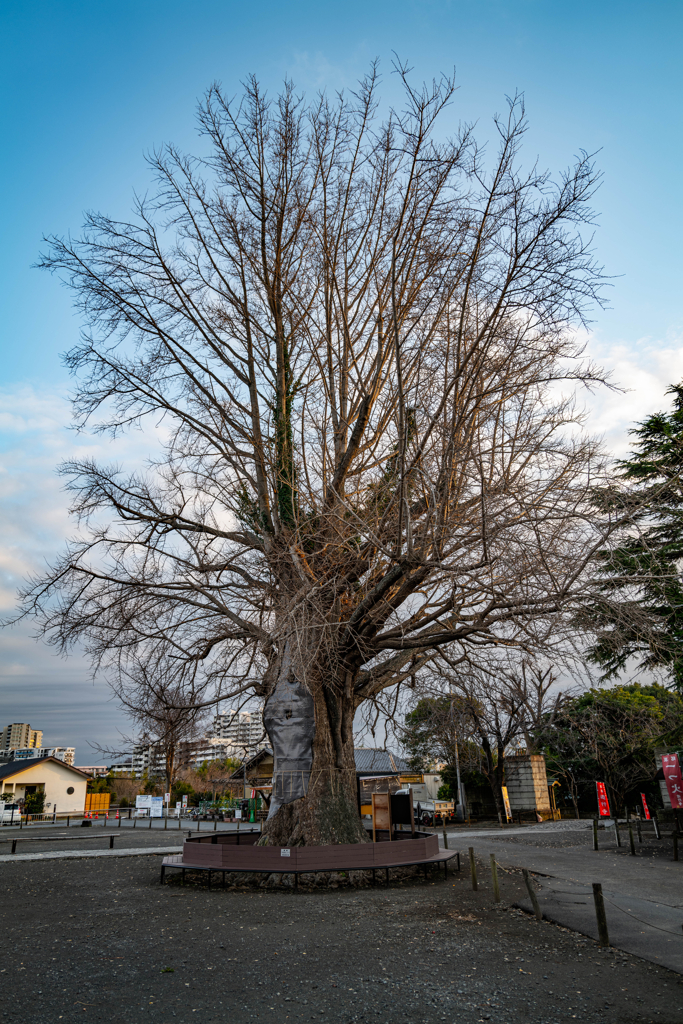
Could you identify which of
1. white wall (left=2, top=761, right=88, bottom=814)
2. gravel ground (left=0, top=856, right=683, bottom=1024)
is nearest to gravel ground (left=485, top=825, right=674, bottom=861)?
gravel ground (left=0, top=856, right=683, bottom=1024)

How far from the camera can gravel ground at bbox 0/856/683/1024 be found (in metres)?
4.88

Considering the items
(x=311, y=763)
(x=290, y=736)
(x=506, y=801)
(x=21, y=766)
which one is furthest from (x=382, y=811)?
(x=21, y=766)

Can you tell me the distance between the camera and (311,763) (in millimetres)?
12109

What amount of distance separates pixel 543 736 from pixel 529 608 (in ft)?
90.1

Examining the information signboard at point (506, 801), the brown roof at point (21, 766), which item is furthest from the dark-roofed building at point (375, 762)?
the brown roof at point (21, 766)

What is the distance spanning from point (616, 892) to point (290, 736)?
6061 millimetres

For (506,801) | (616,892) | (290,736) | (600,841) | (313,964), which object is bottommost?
(600,841)

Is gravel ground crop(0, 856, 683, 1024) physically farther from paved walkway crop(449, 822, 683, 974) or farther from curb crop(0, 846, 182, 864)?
curb crop(0, 846, 182, 864)

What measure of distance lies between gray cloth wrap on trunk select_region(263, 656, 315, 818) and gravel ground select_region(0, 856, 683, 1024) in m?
2.26

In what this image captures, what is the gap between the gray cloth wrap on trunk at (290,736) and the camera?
473 inches

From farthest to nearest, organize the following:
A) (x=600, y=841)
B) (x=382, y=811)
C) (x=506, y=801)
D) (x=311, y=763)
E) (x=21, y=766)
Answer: (x=21, y=766) < (x=506, y=801) < (x=600, y=841) < (x=382, y=811) < (x=311, y=763)

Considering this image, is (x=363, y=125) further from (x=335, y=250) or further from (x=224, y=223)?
(x=224, y=223)

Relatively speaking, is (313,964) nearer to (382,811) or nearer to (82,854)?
(382,811)

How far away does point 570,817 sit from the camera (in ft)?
110
